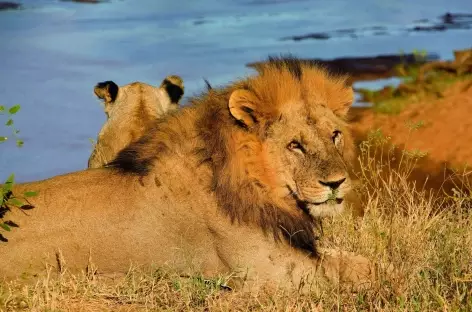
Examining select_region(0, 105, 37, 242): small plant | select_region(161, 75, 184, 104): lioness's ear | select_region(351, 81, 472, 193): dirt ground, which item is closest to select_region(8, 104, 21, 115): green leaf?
select_region(0, 105, 37, 242): small plant

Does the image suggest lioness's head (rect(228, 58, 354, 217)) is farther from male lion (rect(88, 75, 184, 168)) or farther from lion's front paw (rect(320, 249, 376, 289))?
male lion (rect(88, 75, 184, 168))

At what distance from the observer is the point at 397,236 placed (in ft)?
24.1

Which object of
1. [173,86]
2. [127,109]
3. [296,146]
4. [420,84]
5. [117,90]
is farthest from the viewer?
[420,84]

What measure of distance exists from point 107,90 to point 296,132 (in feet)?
10.9

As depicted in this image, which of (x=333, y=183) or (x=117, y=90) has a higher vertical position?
(x=333, y=183)

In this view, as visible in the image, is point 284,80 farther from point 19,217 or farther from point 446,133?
point 446,133

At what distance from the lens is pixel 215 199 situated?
266 inches

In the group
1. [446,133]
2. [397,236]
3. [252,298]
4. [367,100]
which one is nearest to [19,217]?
[252,298]

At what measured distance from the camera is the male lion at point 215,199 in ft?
21.7

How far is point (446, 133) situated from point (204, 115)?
7825 mm

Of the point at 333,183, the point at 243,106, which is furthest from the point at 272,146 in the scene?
the point at 333,183

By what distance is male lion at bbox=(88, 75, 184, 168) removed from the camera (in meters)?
8.91

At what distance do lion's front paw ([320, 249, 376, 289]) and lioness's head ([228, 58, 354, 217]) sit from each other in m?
0.36

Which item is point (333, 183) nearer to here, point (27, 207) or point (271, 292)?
point (271, 292)
